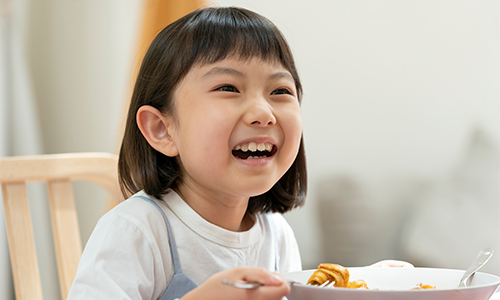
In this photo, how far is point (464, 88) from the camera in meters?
1.06

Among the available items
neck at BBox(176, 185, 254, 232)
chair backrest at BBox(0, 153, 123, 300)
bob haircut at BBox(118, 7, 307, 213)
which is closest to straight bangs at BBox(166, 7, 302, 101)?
bob haircut at BBox(118, 7, 307, 213)

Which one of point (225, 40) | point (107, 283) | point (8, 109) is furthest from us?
point (8, 109)

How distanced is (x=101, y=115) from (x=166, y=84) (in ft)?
4.16

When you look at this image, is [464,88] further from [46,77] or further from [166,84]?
[46,77]

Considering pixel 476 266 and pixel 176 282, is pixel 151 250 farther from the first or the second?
pixel 476 266

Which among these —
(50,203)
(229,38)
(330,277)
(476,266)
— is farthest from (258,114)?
(50,203)

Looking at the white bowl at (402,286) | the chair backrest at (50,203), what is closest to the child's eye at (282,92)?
the white bowl at (402,286)

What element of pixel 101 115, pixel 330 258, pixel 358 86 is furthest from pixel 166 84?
pixel 101 115

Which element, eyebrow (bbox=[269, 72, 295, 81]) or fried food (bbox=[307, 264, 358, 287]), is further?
eyebrow (bbox=[269, 72, 295, 81])

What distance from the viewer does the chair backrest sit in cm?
89

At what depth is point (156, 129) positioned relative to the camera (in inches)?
29.8

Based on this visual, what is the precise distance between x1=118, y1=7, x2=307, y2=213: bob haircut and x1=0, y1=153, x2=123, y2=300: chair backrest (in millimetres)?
177

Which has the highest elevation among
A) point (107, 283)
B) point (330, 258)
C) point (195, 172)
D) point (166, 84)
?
point (166, 84)

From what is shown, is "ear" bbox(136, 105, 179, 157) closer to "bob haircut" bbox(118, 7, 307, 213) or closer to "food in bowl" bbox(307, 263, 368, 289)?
"bob haircut" bbox(118, 7, 307, 213)
